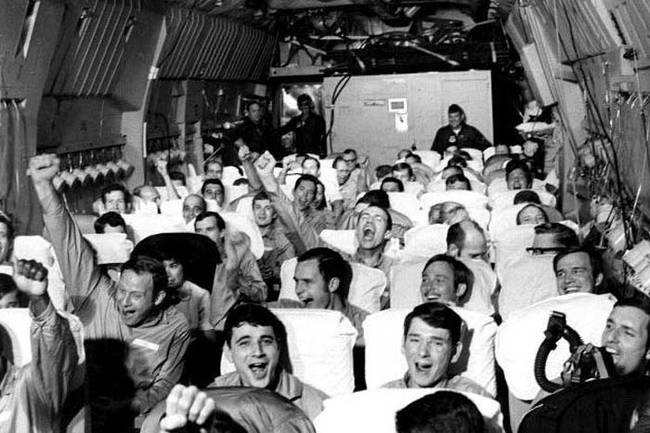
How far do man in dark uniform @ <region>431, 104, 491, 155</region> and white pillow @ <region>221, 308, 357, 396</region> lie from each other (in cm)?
1053

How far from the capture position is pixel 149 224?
8102 millimetres

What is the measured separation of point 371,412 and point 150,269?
172 centimetres

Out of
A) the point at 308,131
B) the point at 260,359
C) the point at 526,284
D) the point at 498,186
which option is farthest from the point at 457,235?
the point at 308,131

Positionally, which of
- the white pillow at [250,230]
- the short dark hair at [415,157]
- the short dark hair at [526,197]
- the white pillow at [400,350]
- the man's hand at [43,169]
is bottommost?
the white pillow at [400,350]

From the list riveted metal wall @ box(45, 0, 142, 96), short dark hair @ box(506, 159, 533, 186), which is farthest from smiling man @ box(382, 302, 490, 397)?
riveted metal wall @ box(45, 0, 142, 96)

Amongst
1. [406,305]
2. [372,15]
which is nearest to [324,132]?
[372,15]

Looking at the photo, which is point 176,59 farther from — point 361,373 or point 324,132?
point 361,373

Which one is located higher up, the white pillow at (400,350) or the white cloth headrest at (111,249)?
the white cloth headrest at (111,249)

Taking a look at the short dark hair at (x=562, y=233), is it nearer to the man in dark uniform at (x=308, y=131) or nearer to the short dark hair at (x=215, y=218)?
the short dark hair at (x=215, y=218)

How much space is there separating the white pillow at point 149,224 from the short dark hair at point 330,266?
2.15 meters

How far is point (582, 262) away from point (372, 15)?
A: 13.3 m

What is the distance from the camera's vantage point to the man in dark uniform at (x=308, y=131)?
53.9ft

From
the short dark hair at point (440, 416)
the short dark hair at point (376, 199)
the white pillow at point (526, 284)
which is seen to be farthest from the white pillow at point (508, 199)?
the short dark hair at point (440, 416)

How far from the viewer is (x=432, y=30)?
59.2 ft
